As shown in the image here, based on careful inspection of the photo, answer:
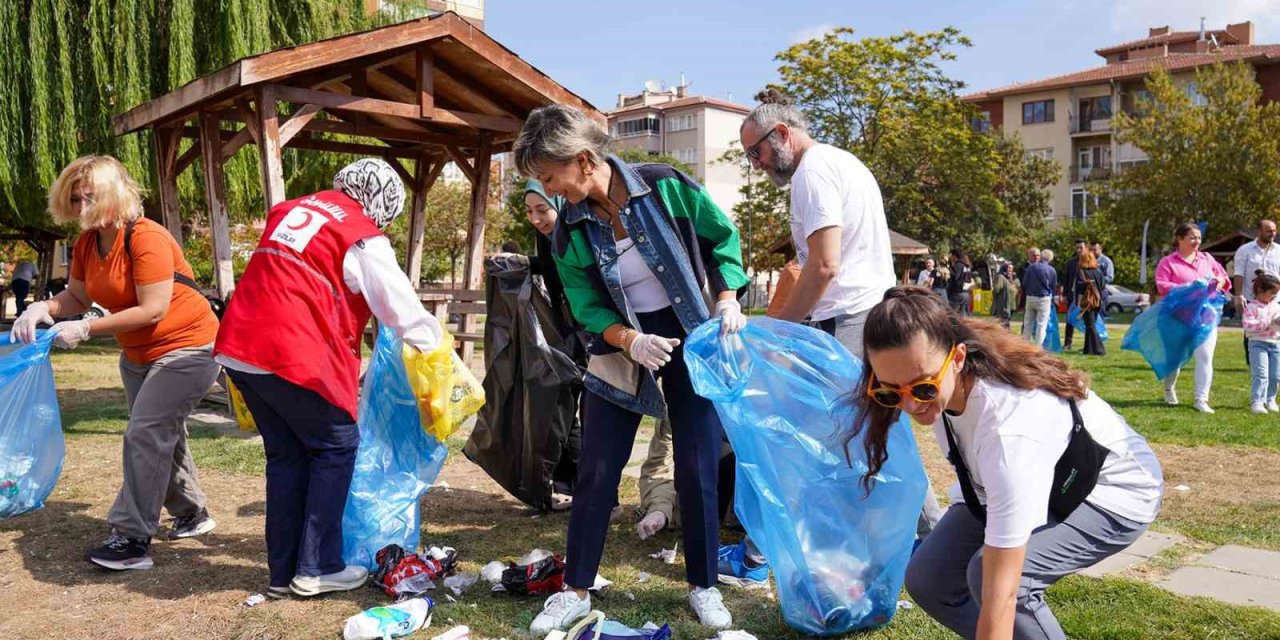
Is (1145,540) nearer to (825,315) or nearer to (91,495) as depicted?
(825,315)

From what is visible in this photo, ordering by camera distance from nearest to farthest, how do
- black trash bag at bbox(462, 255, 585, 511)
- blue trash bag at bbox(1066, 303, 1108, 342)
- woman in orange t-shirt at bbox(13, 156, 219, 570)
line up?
woman in orange t-shirt at bbox(13, 156, 219, 570) → black trash bag at bbox(462, 255, 585, 511) → blue trash bag at bbox(1066, 303, 1108, 342)

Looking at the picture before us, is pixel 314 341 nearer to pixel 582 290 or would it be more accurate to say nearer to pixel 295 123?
pixel 582 290

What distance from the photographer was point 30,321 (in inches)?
149

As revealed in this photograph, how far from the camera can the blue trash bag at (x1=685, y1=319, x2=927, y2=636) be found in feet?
9.27

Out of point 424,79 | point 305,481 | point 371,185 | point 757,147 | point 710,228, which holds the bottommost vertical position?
point 305,481

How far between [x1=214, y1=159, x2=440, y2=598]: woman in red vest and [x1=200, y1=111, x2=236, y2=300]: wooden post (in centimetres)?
461

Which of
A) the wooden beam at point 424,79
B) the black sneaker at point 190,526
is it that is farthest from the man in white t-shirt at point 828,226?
the wooden beam at point 424,79

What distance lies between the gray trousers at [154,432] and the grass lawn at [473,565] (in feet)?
0.71

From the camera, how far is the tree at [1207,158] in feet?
93.5

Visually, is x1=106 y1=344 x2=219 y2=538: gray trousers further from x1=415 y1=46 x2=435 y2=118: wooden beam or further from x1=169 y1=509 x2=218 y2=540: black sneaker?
x1=415 y1=46 x2=435 y2=118: wooden beam

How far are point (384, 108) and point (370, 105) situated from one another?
0.12 m

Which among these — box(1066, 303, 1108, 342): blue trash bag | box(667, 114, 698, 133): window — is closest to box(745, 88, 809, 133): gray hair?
box(1066, 303, 1108, 342): blue trash bag

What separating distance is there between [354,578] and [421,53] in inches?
203

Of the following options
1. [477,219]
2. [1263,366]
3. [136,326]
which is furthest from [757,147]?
[477,219]
